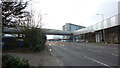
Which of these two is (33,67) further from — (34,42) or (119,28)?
(119,28)

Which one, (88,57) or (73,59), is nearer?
(73,59)

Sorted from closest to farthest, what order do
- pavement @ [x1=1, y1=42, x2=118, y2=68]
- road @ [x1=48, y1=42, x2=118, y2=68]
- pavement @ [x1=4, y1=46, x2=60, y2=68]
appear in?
pavement @ [x1=4, y1=46, x2=60, y2=68] < pavement @ [x1=1, y1=42, x2=118, y2=68] < road @ [x1=48, y1=42, x2=118, y2=68]

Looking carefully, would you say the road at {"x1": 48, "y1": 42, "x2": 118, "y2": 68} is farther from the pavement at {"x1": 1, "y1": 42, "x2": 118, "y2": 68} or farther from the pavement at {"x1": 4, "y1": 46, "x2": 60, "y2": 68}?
the pavement at {"x1": 4, "y1": 46, "x2": 60, "y2": 68}

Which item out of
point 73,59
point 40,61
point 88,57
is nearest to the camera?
point 40,61

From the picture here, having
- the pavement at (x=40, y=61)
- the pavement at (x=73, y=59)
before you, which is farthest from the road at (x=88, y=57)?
the pavement at (x=40, y=61)

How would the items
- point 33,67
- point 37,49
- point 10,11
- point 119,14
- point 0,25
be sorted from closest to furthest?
1. point 0,25
2. point 10,11
3. point 33,67
4. point 37,49
5. point 119,14

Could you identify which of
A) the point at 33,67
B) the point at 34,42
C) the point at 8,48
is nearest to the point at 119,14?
the point at 34,42

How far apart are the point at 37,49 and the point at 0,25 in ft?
55.2

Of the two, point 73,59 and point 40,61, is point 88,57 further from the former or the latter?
point 40,61

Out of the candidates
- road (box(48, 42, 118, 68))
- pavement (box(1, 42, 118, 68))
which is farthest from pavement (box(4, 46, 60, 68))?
road (box(48, 42, 118, 68))

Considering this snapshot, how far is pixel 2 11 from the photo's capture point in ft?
26.3

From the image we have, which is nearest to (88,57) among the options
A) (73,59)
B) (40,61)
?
(73,59)

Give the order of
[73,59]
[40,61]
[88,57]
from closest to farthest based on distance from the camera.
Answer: [40,61] → [73,59] → [88,57]

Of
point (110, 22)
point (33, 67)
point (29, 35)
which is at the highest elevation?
point (110, 22)
